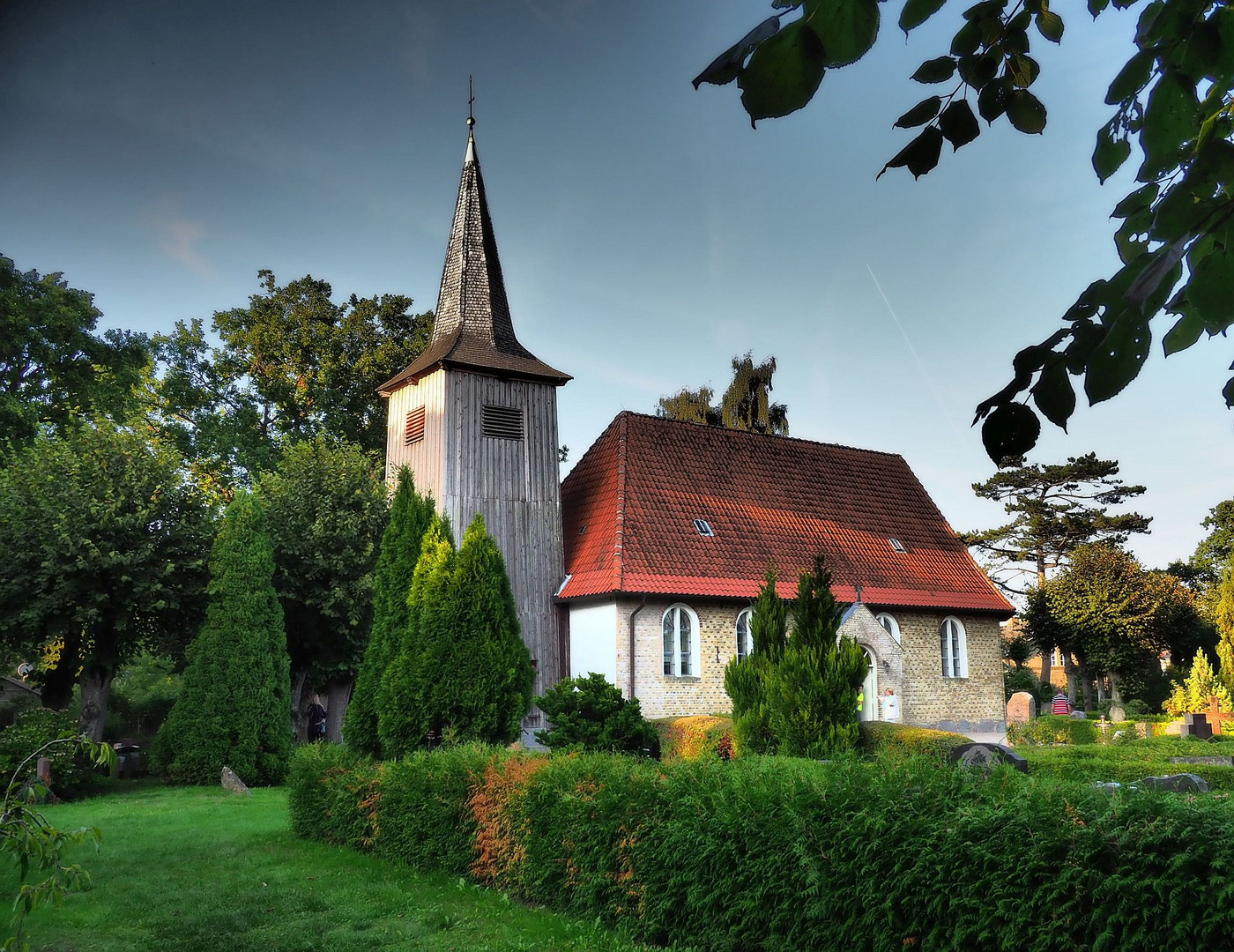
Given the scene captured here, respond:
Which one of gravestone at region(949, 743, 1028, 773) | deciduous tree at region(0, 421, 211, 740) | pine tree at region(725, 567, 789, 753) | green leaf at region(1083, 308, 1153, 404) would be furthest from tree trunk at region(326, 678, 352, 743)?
green leaf at region(1083, 308, 1153, 404)

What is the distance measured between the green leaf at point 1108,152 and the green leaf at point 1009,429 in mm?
560

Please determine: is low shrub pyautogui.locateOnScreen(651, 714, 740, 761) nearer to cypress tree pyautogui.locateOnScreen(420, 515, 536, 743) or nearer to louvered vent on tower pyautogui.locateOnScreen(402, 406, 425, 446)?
cypress tree pyautogui.locateOnScreen(420, 515, 536, 743)

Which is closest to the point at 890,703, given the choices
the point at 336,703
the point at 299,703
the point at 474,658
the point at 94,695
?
the point at 474,658

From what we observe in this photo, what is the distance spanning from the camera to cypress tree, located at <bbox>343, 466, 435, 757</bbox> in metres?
17.2

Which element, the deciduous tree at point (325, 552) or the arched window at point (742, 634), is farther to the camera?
the deciduous tree at point (325, 552)

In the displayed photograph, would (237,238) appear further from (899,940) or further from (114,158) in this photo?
(899,940)

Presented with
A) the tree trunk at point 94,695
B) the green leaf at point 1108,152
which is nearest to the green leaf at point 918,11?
the green leaf at point 1108,152

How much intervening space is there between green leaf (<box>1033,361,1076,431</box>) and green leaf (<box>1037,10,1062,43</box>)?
0.91 metres

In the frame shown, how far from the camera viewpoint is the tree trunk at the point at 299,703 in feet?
89.0

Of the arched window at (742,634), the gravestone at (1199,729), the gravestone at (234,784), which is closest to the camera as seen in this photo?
the gravestone at (234,784)

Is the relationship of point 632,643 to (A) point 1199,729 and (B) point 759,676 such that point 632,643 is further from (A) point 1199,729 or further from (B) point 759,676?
(A) point 1199,729

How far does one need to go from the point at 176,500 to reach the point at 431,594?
10.9 meters

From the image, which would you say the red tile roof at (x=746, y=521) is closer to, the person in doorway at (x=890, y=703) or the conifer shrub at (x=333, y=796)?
the person in doorway at (x=890, y=703)

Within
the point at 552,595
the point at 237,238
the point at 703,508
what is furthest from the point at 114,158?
the point at 703,508
